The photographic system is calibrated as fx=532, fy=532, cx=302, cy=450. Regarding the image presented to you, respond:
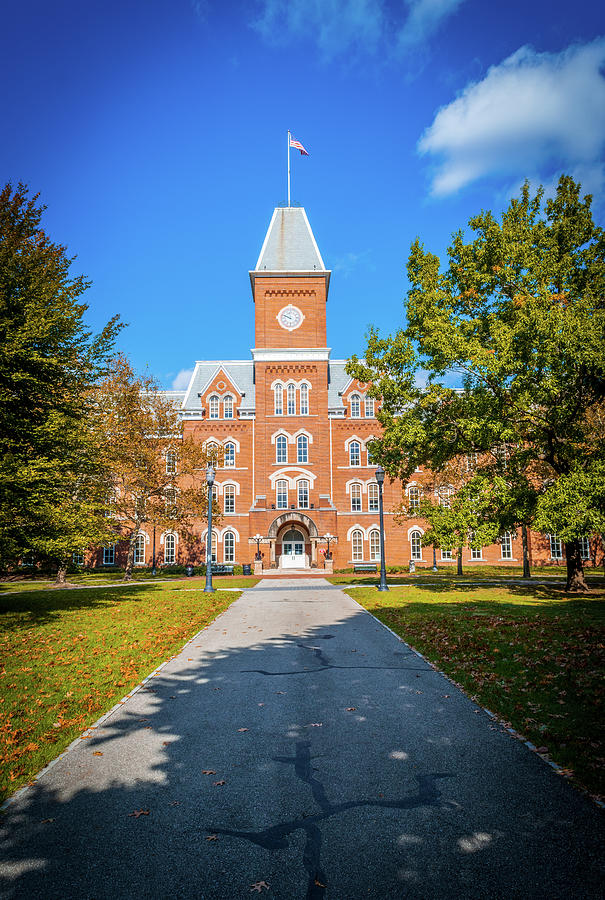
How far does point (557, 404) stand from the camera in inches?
760

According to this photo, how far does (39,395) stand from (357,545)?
100 ft

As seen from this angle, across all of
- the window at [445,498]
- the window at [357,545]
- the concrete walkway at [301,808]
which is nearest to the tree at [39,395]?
the concrete walkway at [301,808]

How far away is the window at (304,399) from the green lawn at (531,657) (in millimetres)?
24302

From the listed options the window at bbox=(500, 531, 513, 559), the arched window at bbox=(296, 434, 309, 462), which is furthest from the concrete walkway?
the window at bbox=(500, 531, 513, 559)

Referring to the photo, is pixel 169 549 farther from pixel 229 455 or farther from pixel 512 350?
pixel 512 350

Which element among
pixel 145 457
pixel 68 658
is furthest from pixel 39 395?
pixel 145 457

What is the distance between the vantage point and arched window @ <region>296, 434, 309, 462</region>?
4144cm

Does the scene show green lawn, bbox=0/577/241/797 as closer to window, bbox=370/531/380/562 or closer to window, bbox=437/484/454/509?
window, bbox=437/484/454/509

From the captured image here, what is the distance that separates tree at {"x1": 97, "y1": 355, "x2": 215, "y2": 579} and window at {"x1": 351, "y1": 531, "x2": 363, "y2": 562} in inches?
541

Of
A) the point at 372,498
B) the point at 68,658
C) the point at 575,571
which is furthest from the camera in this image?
the point at 372,498

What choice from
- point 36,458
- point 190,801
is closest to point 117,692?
point 190,801

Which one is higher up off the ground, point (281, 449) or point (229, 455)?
point (281, 449)

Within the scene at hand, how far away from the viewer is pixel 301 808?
14.3 feet

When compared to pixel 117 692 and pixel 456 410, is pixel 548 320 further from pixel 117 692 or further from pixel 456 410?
pixel 117 692
